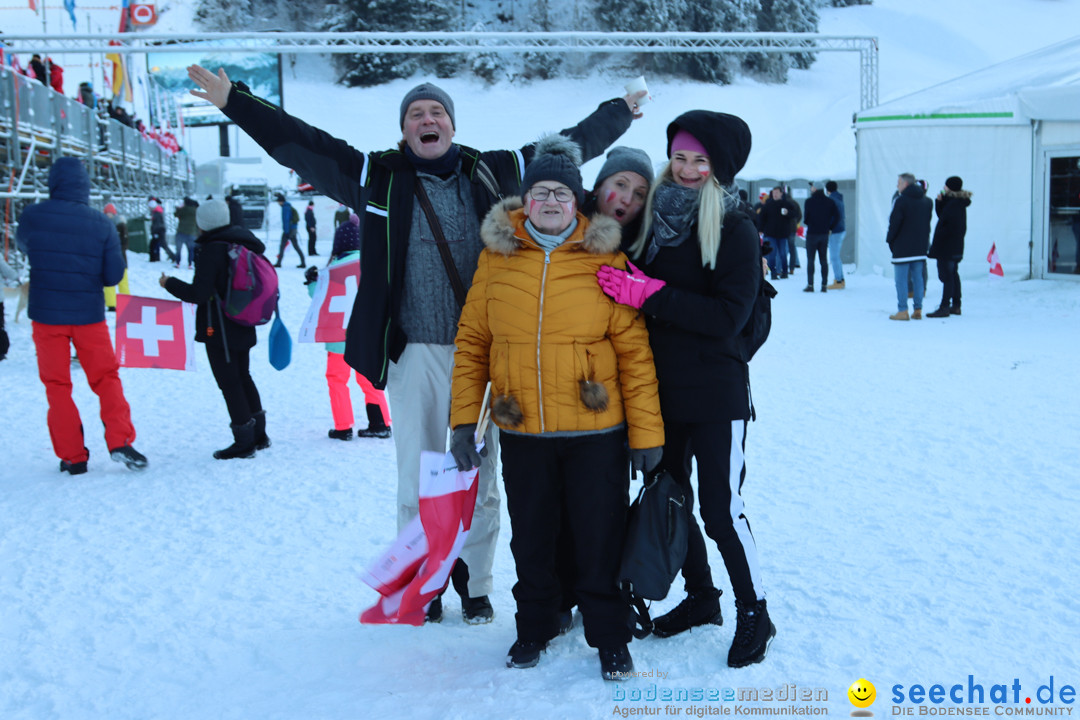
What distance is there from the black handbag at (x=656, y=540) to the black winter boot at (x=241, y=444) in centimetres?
348

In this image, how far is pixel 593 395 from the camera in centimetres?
270

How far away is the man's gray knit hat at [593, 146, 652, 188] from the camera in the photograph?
2977 millimetres

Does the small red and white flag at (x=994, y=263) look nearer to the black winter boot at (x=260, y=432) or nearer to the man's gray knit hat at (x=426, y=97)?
the black winter boot at (x=260, y=432)

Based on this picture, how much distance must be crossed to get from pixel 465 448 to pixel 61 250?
3.49m

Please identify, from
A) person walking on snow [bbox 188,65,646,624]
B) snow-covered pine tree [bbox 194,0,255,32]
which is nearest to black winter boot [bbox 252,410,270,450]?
person walking on snow [bbox 188,65,646,624]

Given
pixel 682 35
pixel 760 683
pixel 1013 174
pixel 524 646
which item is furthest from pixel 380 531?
pixel 682 35

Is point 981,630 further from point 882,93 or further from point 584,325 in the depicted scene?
point 882,93

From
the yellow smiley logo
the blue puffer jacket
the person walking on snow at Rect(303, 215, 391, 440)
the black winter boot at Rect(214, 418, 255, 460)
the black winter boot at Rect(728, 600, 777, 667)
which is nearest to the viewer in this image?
the yellow smiley logo

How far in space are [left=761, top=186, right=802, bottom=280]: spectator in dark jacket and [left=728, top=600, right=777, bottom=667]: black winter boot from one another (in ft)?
45.0

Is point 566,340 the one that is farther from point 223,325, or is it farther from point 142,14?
point 142,14

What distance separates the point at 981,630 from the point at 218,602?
273cm

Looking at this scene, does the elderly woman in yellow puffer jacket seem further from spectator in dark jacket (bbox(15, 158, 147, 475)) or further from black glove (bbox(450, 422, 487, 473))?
spectator in dark jacket (bbox(15, 158, 147, 475))

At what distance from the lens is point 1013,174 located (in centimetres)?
1327

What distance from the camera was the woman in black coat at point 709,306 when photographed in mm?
2730
